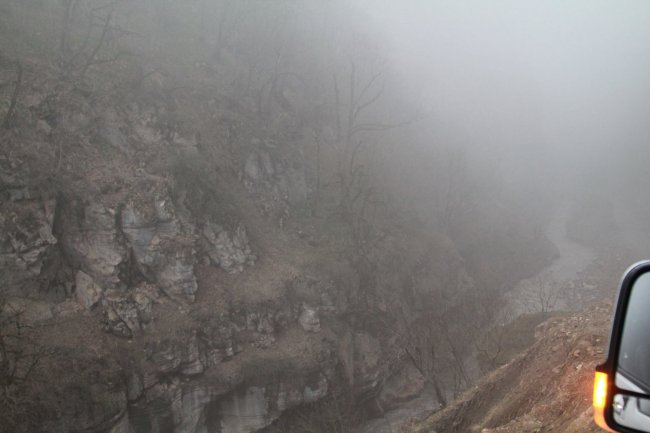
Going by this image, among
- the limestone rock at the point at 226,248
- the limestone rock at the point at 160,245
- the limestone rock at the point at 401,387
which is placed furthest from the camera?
the limestone rock at the point at 401,387

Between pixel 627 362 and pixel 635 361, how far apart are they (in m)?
0.03

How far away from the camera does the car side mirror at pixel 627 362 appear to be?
6.53 ft

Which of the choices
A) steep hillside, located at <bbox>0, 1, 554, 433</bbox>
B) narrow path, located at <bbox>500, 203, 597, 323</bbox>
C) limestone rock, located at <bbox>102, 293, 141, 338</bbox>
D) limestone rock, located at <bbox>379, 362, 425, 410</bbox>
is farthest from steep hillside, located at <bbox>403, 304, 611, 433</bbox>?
narrow path, located at <bbox>500, 203, 597, 323</bbox>

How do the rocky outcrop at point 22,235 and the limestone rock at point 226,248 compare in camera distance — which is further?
the limestone rock at point 226,248

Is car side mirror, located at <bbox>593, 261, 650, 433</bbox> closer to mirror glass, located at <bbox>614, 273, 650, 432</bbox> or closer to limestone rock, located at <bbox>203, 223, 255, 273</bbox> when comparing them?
mirror glass, located at <bbox>614, 273, 650, 432</bbox>

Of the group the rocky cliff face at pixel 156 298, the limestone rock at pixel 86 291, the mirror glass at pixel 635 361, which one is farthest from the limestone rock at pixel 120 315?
the mirror glass at pixel 635 361

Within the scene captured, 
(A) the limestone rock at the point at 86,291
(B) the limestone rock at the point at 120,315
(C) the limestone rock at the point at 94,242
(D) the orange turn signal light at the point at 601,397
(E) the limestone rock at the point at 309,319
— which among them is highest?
(D) the orange turn signal light at the point at 601,397

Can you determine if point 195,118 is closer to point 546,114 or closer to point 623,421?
point 623,421

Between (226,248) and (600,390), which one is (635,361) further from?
(226,248)

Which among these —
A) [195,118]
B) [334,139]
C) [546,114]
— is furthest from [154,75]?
[546,114]

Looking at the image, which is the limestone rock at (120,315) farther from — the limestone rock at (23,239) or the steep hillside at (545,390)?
the steep hillside at (545,390)

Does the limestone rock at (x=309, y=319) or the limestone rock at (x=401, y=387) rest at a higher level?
the limestone rock at (x=309, y=319)

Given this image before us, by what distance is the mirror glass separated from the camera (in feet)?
6.46

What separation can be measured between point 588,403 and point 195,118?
23.4m
